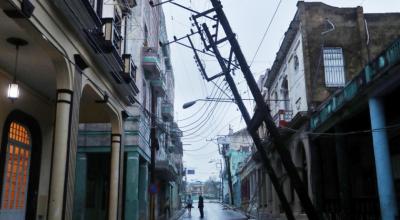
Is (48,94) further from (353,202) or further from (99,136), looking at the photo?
(353,202)

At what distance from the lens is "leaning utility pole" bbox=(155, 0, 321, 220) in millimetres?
12250

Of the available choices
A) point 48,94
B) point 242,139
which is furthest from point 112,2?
point 242,139

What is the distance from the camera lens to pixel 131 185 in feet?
63.8

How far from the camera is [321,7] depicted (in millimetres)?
22641

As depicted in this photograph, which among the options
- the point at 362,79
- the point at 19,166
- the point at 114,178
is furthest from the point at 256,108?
the point at 19,166

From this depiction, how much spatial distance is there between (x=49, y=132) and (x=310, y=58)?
12716 mm

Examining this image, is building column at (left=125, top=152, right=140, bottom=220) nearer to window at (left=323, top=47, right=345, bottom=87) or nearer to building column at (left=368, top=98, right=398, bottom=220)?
window at (left=323, top=47, right=345, bottom=87)

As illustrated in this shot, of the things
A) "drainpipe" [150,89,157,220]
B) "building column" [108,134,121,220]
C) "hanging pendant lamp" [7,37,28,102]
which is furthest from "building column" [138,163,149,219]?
"hanging pendant lamp" [7,37,28,102]

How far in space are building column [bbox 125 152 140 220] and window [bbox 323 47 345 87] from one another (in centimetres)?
961

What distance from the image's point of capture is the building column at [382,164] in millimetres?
12398

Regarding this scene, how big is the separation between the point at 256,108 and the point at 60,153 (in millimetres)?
6169

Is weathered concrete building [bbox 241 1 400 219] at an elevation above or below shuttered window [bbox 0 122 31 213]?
above

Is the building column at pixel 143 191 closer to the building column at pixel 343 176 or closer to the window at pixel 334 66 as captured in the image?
the building column at pixel 343 176

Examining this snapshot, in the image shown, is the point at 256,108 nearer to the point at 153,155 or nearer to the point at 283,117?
the point at 153,155
